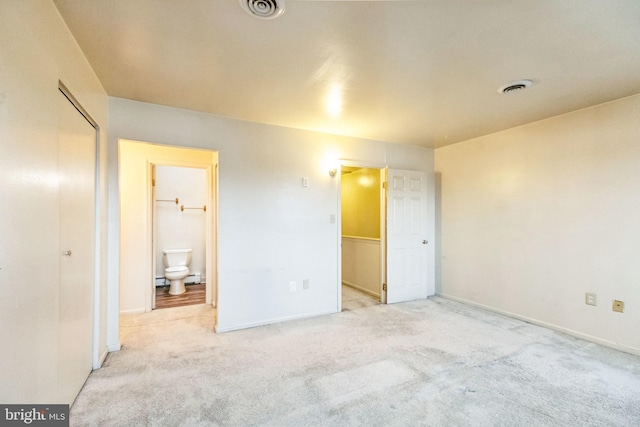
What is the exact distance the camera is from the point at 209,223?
408 centimetres

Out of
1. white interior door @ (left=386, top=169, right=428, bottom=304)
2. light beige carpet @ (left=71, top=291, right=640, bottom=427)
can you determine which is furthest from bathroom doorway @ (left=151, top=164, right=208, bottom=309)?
white interior door @ (left=386, top=169, right=428, bottom=304)

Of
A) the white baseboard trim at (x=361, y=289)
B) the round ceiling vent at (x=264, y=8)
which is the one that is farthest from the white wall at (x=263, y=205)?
the round ceiling vent at (x=264, y=8)

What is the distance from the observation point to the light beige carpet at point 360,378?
1.70m

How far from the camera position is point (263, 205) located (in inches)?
128

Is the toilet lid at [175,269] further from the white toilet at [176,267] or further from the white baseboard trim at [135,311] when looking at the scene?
the white baseboard trim at [135,311]

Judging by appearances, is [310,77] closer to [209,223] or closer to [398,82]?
[398,82]

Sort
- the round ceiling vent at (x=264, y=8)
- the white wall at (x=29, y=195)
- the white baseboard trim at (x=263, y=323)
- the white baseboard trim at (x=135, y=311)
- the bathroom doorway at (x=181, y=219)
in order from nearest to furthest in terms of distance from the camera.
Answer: the white wall at (x=29, y=195)
the round ceiling vent at (x=264, y=8)
the white baseboard trim at (x=263, y=323)
the white baseboard trim at (x=135, y=311)
the bathroom doorway at (x=181, y=219)

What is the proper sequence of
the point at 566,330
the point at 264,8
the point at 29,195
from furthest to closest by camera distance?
the point at 566,330
the point at 264,8
the point at 29,195

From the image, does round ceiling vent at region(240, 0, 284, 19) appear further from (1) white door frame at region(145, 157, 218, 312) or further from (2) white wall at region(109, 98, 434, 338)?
(1) white door frame at region(145, 157, 218, 312)

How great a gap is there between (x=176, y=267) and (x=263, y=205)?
93.8 inches

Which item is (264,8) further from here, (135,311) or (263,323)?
(135,311)

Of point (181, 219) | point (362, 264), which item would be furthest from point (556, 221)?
point (181, 219)

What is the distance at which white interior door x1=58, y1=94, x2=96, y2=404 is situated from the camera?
161 centimetres

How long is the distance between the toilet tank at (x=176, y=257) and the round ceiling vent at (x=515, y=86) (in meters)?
4.80
